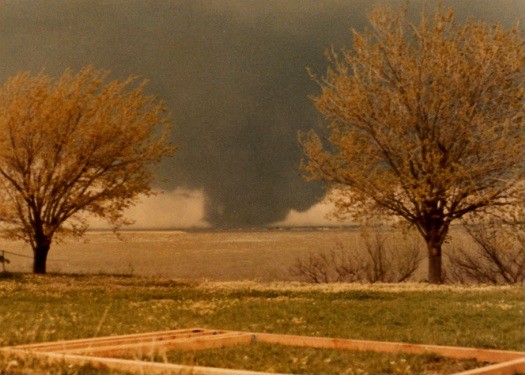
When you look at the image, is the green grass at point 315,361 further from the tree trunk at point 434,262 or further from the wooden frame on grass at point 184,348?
the tree trunk at point 434,262

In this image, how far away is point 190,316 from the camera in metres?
17.0

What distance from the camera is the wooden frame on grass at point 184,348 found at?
8.33 m

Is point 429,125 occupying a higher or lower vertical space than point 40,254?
higher

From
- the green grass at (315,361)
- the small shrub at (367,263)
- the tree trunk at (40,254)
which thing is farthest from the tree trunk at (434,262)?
the green grass at (315,361)

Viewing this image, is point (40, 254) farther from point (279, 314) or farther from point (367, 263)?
point (279, 314)

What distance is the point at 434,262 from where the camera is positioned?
32.0 metres

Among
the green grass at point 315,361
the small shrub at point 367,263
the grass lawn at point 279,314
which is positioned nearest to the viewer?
the green grass at point 315,361

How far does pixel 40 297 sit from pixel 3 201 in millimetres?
16796

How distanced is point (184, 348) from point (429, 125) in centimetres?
2158

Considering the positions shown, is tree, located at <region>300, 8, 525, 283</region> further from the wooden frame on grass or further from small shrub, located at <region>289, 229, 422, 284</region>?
the wooden frame on grass

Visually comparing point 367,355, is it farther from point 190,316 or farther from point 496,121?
point 496,121

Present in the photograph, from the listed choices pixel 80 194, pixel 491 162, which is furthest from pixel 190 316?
pixel 80 194

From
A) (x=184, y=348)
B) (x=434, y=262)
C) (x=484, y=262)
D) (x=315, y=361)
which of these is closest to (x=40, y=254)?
(x=434, y=262)

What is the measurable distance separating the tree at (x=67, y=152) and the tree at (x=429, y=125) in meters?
10.6
